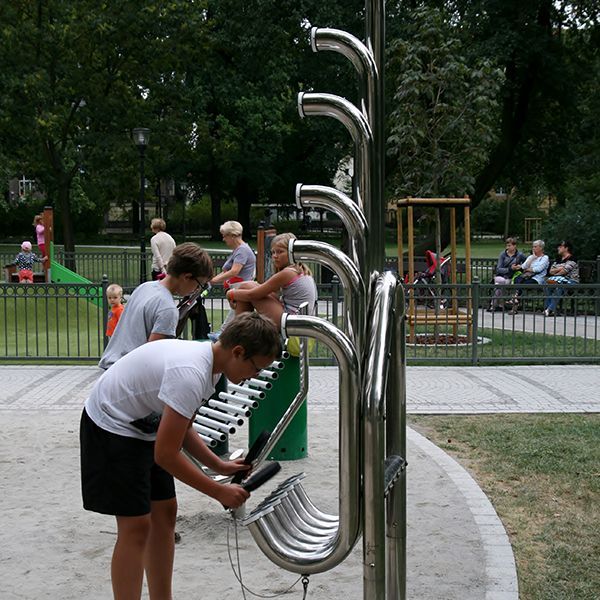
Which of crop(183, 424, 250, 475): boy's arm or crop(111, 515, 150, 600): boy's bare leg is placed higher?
crop(183, 424, 250, 475): boy's arm

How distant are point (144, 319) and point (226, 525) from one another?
134cm

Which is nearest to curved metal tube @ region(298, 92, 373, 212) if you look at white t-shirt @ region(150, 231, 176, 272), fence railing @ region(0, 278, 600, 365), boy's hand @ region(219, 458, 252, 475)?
boy's hand @ region(219, 458, 252, 475)

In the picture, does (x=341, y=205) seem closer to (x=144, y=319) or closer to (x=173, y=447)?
(x=173, y=447)

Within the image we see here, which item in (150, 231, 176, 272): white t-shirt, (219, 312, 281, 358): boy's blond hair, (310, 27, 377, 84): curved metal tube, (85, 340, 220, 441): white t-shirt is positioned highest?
(310, 27, 377, 84): curved metal tube

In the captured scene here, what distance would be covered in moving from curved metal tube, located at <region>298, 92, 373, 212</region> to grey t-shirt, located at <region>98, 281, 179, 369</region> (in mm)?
3243

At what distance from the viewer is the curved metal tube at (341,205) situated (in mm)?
2641

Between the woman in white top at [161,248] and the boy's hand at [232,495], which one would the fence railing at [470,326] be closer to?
the woman in white top at [161,248]

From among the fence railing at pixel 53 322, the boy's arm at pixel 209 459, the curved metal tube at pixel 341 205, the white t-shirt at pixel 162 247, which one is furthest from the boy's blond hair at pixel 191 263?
the white t-shirt at pixel 162 247

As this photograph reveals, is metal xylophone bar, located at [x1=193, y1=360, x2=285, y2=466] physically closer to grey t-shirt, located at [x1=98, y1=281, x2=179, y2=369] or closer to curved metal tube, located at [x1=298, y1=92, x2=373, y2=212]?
grey t-shirt, located at [x1=98, y1=281, x2=179, y2=369]

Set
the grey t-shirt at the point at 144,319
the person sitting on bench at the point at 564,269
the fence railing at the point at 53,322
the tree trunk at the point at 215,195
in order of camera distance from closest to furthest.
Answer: the grey t-shirt at the point at 144,319 < the fence railing at the point at 53,322 < the person sitting on bench at the point at 564,269 < the tree trunk at the point at 215,195

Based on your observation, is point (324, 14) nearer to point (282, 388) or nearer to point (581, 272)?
point (581, 272)

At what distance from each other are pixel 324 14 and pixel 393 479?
2705cm

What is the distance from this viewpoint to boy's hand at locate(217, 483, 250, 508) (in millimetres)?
3535

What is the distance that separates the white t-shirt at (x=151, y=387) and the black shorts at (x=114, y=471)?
0.04 meters
